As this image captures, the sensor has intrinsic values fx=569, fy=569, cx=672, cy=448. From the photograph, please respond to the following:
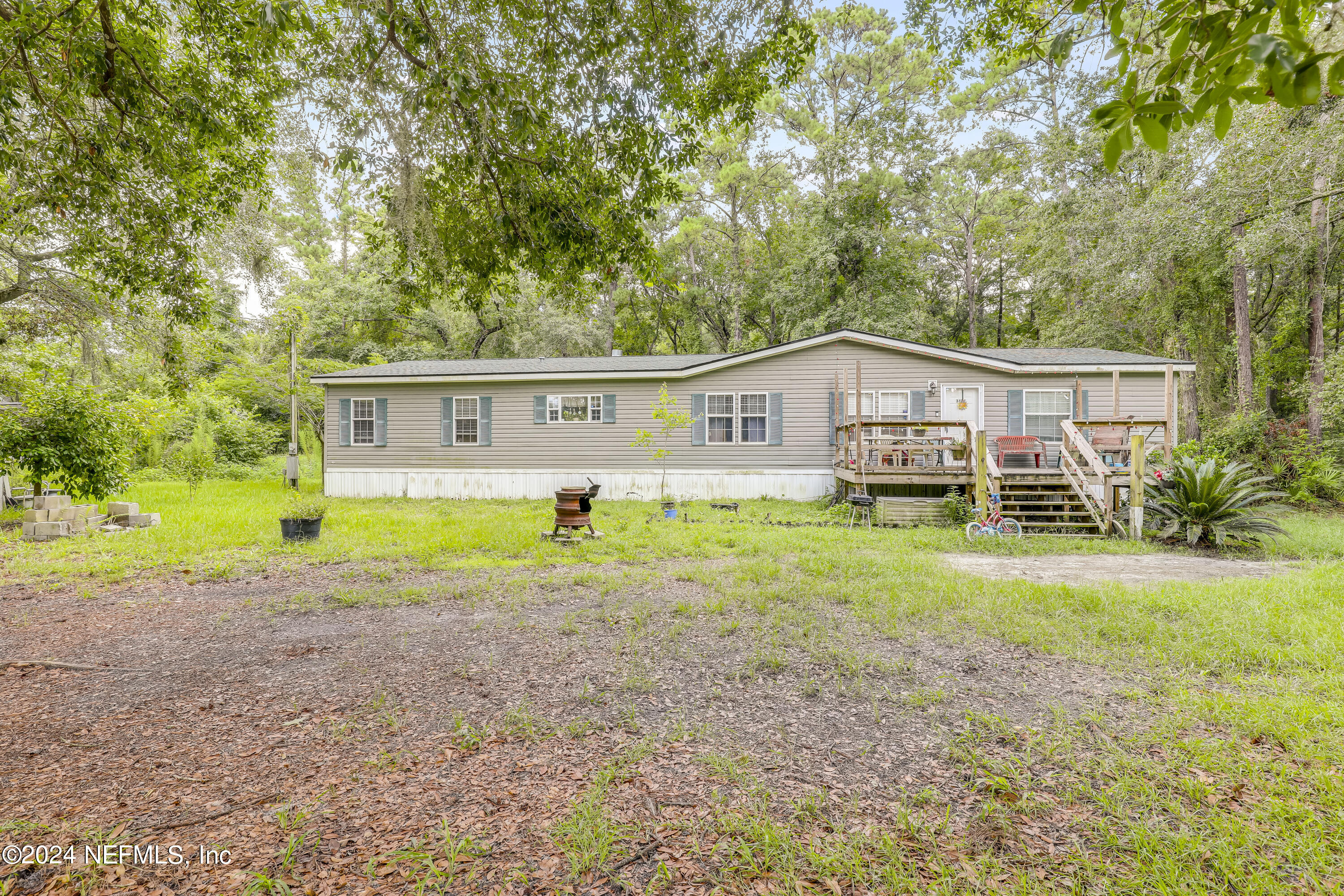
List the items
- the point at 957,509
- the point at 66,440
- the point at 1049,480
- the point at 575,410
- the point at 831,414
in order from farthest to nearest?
the point at 575,410, the point at 831,414, the point at 957,509, the point at 1049,480, the point at 66,440

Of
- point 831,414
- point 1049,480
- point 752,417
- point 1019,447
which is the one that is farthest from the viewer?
point 752,417

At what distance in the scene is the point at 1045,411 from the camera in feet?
43.1

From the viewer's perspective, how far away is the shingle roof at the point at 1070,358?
12.8m

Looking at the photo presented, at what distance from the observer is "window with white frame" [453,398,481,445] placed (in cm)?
1521

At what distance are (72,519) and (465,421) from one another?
24.8 feet

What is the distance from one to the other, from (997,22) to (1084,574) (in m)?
5.79

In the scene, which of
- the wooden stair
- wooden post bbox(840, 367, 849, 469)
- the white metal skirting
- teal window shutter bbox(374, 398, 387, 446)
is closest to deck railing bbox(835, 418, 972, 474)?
wooden post bbox(840, 367, 849, 469)

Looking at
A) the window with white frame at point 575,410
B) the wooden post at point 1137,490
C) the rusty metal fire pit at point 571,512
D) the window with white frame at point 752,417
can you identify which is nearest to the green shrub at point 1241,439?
the wooden post at point 1137,490

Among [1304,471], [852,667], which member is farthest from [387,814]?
[1304,471]

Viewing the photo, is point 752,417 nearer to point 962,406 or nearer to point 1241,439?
point 962,406

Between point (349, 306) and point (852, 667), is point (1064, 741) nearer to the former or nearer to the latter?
point (852, 667)

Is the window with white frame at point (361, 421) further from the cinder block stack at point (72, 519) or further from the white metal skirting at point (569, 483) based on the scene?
the cinder block stack at point (72, 519)

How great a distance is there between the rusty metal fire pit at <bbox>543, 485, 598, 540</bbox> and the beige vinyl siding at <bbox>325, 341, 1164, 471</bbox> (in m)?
5.72

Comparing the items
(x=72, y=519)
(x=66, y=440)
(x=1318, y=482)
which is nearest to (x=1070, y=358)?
(x=1318, y=482)
